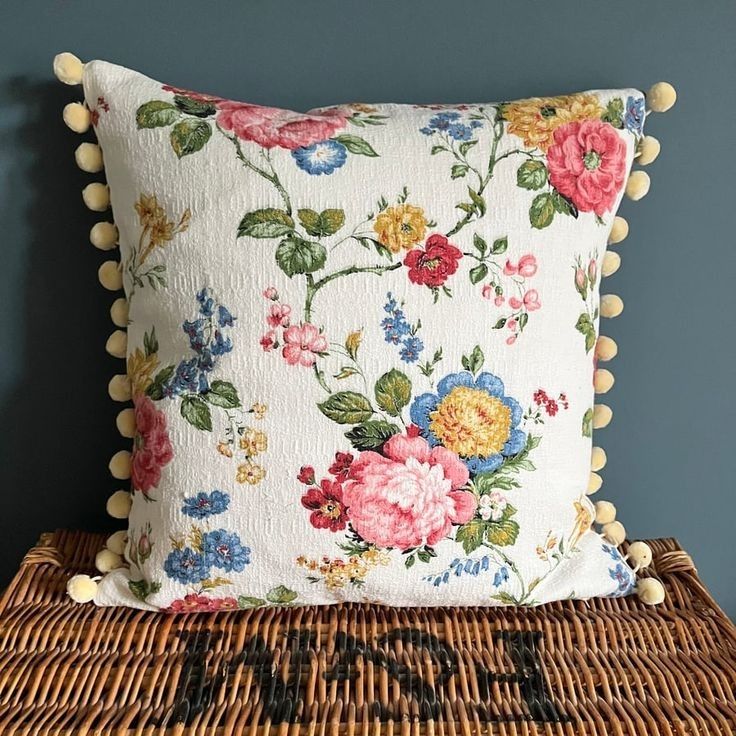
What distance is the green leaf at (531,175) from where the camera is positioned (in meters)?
0.76

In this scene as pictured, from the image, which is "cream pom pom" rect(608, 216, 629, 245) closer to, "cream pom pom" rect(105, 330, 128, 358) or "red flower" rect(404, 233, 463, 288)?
"red flower" rect(404, 233, 463, 288)

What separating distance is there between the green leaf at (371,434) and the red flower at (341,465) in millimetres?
12

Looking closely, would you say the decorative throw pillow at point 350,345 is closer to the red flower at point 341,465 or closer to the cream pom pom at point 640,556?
the red flower at point 341,465

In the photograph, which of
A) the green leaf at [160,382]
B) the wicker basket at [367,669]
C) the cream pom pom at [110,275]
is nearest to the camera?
the wicker basket at [367,669]

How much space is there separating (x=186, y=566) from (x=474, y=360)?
33 centimetres

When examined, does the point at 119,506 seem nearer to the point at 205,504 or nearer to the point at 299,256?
the point at 205,504

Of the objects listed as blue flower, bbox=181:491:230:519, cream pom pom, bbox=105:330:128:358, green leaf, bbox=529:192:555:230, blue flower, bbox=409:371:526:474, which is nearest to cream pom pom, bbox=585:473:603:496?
blue flower, bbox=409:371:526:474

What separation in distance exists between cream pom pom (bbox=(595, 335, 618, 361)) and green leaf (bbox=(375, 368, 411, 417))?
11.4 inches

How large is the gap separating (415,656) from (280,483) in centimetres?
20

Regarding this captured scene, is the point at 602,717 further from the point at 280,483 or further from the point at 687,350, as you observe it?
the point at 687,350

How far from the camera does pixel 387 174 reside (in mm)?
744

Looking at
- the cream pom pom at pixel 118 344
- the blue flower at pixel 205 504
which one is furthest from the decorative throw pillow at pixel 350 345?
the cream pom pom at pixel 118 344

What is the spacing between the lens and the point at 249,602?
767mm

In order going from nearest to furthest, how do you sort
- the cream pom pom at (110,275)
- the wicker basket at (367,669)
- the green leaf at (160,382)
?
the wicker basket at (367,669), the green leaf at (160,382), the cream pom pom at (110,275)
